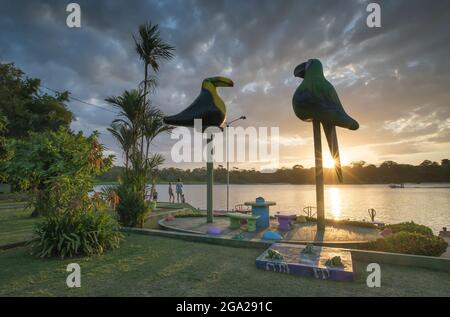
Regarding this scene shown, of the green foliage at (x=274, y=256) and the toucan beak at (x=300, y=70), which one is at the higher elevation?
the toucan beak at (x=300, y=70)

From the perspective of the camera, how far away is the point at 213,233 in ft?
27.0

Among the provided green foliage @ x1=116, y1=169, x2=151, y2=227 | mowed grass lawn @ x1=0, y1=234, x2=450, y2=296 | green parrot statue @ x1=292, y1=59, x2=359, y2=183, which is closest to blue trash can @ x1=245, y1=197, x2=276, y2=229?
green parrot statue @ x1=292, y1=59, x2=359, y2=183

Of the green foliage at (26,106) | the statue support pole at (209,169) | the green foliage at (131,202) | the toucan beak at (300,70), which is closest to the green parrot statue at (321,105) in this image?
the toucan beak at (300,70)

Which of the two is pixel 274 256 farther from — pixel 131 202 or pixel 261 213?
pixel 131 202

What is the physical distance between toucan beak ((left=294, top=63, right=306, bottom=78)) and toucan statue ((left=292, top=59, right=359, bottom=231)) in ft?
0.47

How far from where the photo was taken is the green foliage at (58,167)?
246 inches

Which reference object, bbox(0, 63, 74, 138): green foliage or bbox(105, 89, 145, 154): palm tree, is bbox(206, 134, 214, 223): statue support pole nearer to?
bbox(105, 89, 145, 154): palm tree

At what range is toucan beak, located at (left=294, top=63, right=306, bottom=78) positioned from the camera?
8891 millimetres

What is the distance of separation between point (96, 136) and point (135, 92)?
391 centimetres

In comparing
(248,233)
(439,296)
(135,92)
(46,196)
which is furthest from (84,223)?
(439,296)

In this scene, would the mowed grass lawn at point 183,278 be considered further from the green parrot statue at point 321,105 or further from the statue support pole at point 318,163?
the green parrot statue at point 321,105

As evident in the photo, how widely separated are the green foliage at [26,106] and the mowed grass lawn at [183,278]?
20141 millimetres

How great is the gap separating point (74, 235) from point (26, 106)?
26222 mm

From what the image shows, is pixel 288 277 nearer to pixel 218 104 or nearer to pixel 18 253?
pixel 18 253
